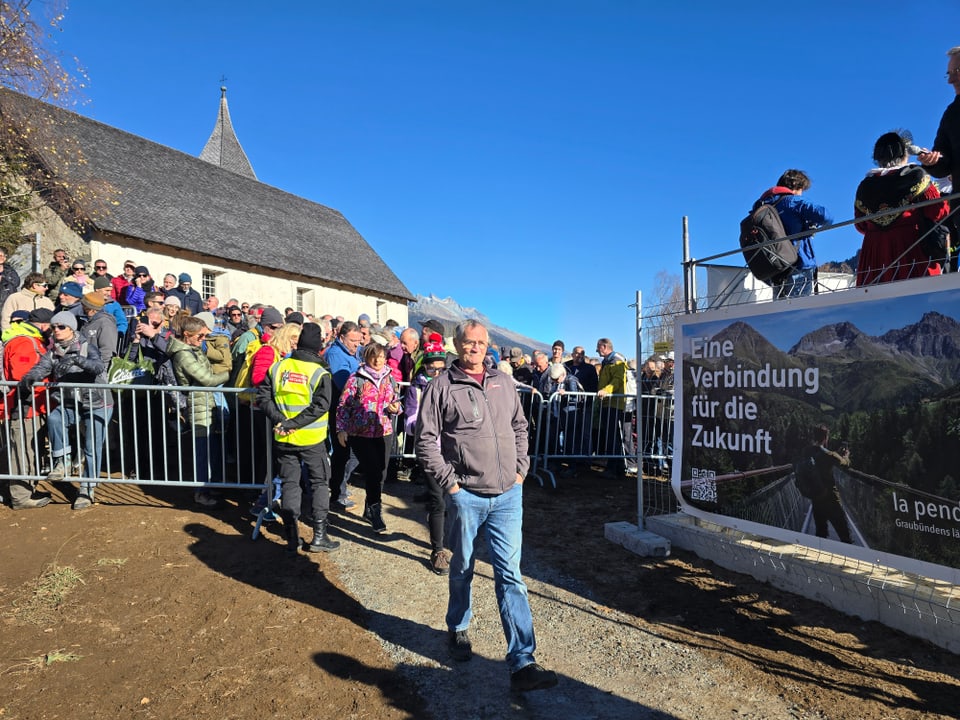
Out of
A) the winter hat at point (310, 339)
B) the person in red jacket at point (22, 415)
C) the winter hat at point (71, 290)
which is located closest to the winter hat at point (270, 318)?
the winter hat at point (310, 339)

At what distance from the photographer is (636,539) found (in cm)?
535

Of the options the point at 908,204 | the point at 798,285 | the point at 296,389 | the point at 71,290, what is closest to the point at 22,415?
the point at 71,290

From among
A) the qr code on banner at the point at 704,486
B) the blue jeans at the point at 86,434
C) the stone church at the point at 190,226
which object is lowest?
the qr code on banner at the point at 704,486

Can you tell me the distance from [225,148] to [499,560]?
4857 cm

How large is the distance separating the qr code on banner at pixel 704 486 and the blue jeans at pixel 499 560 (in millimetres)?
2173

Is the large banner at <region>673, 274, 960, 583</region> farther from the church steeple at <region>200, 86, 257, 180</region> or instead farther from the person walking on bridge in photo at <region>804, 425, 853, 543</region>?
the church steeple at <region>200, 86, 257, 180</region>

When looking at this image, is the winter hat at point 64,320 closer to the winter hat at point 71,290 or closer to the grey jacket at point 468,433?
the winter hat at point 71,290

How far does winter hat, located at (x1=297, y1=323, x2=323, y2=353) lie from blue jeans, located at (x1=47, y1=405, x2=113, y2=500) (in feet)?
9.14

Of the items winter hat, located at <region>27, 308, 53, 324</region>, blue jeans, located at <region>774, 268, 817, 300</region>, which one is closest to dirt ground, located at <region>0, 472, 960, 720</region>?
blue jeans, located at <region>774, 268, 817, 300</region>

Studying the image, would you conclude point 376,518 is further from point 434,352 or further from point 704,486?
point 704,486

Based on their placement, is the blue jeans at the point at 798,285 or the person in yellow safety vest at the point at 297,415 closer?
the blue jeans at the point at 798,285

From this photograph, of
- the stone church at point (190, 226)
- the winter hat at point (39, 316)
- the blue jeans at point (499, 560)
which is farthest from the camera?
the stone church at point (190, 226)

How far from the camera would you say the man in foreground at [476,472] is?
331 centimetres

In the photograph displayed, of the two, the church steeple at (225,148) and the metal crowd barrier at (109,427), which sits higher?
the church steeple at (225,148)
